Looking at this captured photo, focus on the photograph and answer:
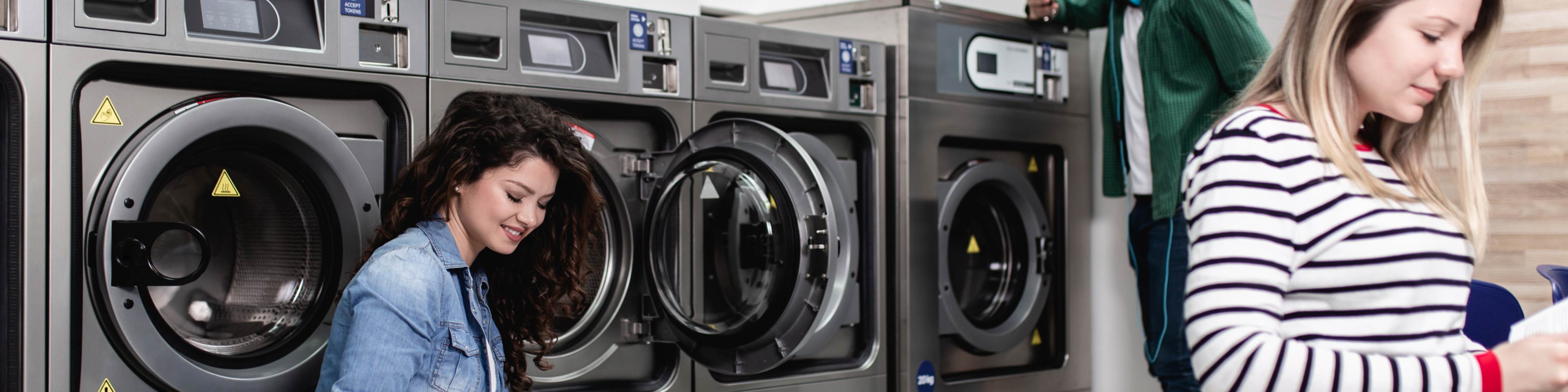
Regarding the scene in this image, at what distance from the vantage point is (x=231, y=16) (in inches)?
77.2

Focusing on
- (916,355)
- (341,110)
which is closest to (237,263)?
(341,110)

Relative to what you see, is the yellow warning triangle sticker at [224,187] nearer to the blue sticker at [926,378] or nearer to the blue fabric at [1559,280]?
the blue sticker at [926,378]

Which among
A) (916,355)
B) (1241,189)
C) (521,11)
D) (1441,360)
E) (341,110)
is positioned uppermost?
(521,11)

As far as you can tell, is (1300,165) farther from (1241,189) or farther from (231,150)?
(231,150)

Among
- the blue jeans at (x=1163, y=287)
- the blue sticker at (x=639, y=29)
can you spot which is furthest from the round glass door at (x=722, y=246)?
the blue jeans at (x=1163, y=287)

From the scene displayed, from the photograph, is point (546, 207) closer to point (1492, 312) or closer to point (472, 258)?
point (472, 258)

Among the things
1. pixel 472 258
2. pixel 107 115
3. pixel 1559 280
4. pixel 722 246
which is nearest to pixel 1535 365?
pixel 1559 280

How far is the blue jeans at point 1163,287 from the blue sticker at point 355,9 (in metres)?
1.76

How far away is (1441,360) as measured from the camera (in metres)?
0.94

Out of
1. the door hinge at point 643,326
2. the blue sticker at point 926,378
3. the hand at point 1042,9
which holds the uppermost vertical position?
the hand at point 1042,9

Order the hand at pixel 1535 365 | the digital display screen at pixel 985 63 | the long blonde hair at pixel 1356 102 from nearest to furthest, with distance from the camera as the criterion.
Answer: the hand at pixel 1535 365 → the long blonde hair at pixel 1356 102 → the digital display screen at pixel 985 63

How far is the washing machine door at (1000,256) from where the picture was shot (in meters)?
3.08

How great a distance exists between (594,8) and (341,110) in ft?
1.89

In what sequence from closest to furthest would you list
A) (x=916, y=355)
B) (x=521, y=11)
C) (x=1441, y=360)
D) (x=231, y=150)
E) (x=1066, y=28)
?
(x=1441, y=360)
(x=231, y=150)
(x=521, y=11)
(x=916, y=355)
(x=1066, y=28)
